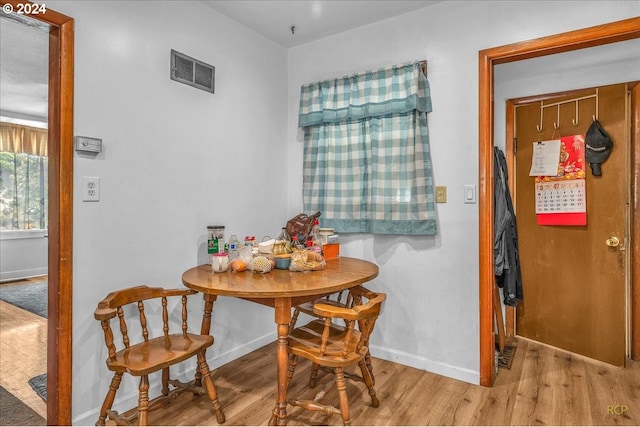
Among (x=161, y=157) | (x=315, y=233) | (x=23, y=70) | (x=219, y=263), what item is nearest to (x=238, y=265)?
(x=219, y=263)

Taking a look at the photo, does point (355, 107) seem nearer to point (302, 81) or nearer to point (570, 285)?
point (302, 81)

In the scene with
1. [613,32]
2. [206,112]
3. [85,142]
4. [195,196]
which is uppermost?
[613,32]

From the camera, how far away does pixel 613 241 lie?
2.59m

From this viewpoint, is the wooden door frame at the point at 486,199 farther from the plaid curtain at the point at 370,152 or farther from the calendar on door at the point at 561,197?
the calendar on door at the point at 561,197

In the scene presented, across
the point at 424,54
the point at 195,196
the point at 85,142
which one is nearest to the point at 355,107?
the point at 424,54

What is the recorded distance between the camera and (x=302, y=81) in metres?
3.03

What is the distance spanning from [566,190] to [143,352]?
10.3 ft

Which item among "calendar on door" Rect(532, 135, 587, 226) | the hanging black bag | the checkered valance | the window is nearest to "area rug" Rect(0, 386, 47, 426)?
the checkered valance

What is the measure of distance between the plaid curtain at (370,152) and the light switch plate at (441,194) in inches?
1.8

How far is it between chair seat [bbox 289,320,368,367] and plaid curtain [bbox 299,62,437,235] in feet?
3.01

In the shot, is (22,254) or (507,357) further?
(22,254)

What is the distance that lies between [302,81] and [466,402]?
2625 mm

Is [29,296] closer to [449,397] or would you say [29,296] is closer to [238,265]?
[238,265]

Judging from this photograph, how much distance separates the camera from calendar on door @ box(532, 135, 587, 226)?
108 inches
